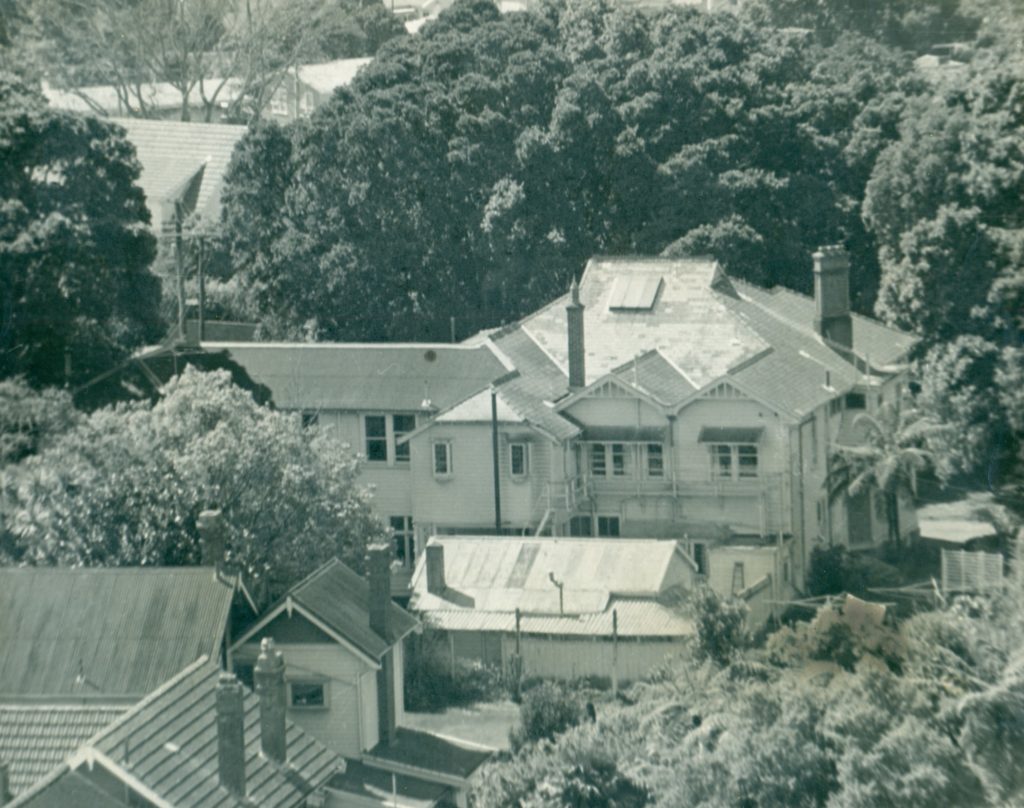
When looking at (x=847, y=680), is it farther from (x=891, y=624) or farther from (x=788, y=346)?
(x=788, y=346)

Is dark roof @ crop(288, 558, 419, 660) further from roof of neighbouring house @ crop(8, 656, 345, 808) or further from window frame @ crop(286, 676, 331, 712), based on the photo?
roof of neighbouring house @ crop(8, 656, 345, 808)

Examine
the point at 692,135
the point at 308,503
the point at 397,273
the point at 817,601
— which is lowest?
the point at 817,601

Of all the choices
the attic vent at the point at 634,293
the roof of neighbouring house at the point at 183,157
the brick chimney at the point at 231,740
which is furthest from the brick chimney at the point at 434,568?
the roof of neighbouring house at the point at 183,157

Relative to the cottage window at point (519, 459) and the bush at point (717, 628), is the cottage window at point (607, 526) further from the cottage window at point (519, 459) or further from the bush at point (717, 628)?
the bush at point (717, 628)

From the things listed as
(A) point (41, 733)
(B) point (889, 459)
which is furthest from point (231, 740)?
(B) point (889, 459)

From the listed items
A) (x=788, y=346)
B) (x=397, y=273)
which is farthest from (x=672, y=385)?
(x=397, y=273)
